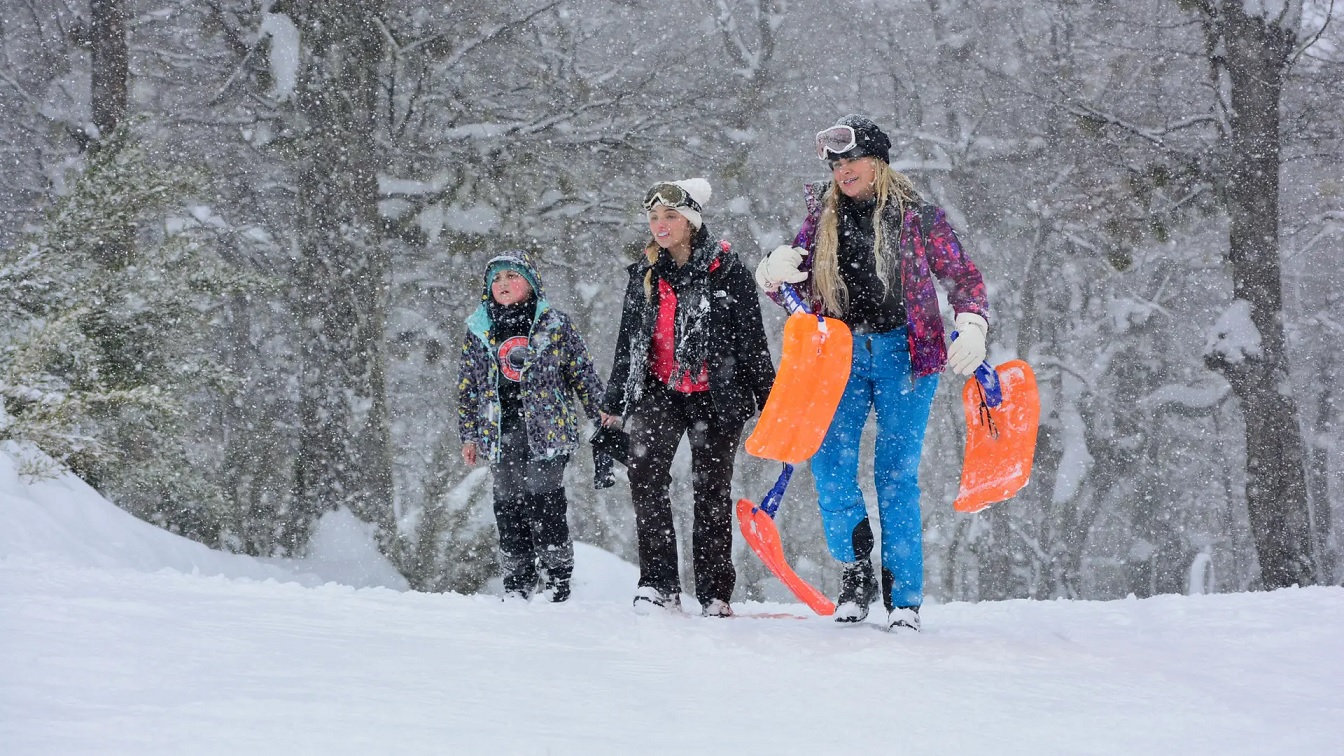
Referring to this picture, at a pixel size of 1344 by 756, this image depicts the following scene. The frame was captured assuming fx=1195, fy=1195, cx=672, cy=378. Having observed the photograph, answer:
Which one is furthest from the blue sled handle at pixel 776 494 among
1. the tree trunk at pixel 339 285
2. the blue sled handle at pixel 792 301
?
the tree trunk at pixel 339 285

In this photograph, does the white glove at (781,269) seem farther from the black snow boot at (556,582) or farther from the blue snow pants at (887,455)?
the black snow boot at (556,582)

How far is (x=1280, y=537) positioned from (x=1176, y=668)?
243 inches

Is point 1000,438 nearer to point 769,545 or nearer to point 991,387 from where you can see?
point 991,387

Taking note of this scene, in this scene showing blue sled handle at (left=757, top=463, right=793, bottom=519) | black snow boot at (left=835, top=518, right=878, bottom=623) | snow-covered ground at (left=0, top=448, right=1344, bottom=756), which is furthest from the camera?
blue sled handle at (left=757, top=463, right=793, bottom=519)

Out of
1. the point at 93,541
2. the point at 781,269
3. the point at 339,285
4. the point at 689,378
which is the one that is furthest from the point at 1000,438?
the point at 339,285

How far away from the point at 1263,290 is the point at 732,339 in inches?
242

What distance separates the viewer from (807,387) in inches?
172

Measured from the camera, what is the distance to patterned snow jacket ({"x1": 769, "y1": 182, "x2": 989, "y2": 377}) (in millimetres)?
4305

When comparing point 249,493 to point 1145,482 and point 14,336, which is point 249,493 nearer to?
point 14,336

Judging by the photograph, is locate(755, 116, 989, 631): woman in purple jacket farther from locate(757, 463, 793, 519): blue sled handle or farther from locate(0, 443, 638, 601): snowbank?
locate(0, 443, 638, 601): snowbank

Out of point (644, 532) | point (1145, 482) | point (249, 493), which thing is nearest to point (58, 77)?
point (249, 493)

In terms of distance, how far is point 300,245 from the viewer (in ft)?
31.0

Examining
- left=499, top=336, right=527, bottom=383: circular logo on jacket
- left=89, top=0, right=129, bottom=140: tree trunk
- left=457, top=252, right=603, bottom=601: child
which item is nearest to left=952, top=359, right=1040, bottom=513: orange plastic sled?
left=457, top=252, right=603, bottom=601: child

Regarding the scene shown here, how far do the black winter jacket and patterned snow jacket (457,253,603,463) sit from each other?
1.82 feet
